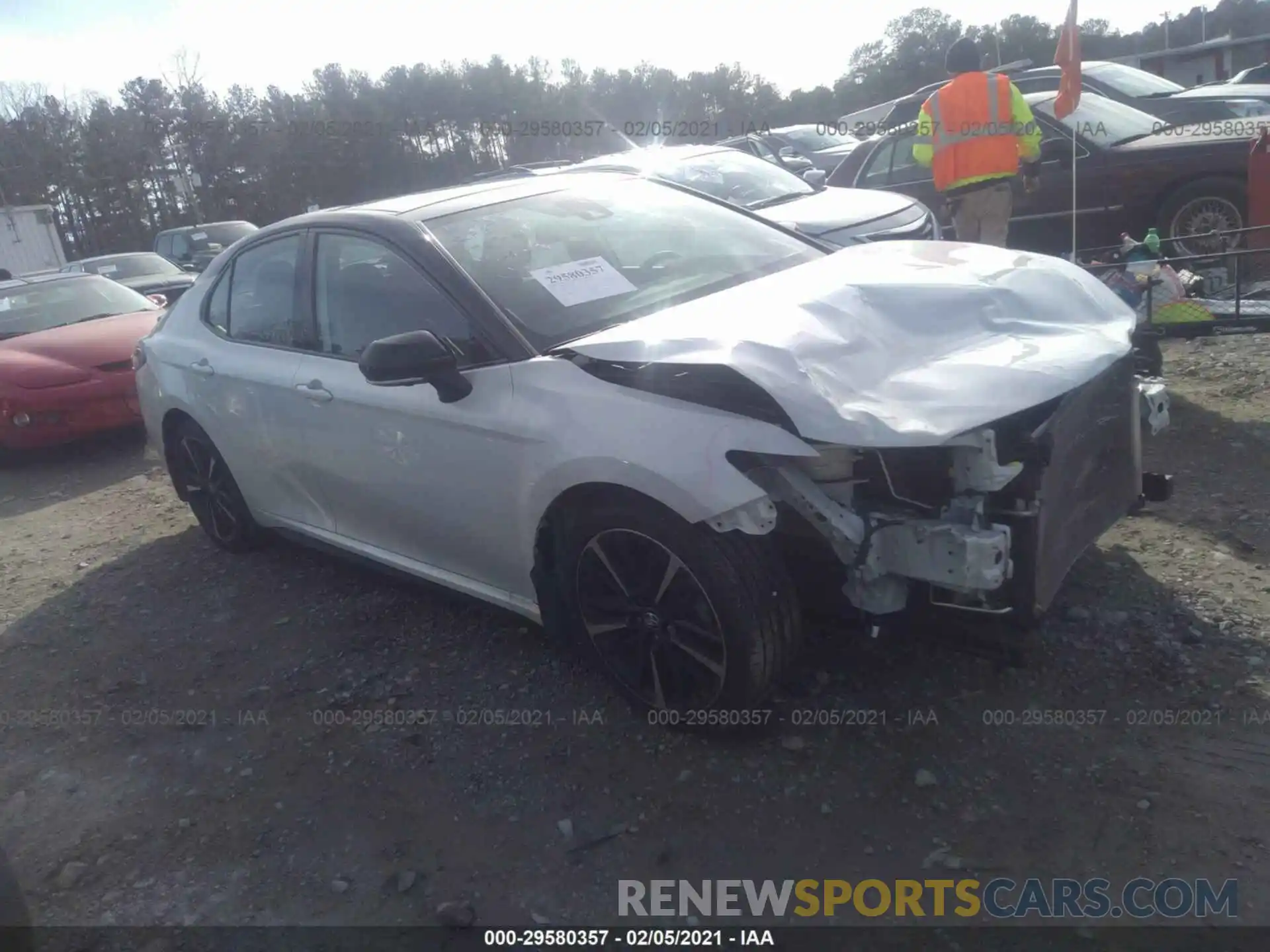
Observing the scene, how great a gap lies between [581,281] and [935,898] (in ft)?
7.28

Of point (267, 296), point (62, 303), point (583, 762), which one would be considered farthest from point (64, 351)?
point (583, 762)

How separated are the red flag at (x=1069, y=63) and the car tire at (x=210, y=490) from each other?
6.59 metres

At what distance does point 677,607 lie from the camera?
9.75 ft

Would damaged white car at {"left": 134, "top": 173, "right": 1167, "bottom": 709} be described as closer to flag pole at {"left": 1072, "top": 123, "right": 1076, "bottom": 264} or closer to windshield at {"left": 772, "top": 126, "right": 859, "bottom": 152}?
flag pole at {"left": 1072, "top": 123, "right": 1076, "bottom": 264}

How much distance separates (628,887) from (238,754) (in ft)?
5.32

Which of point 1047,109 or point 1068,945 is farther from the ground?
point 1047,109

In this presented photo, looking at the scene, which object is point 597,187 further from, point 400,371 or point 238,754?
point 238,754

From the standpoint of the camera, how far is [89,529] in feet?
20.5

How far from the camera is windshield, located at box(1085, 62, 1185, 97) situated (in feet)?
34.2

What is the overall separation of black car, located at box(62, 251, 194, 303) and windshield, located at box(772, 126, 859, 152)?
13.6 metres

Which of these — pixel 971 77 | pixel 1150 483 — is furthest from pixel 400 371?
pixel 971 77

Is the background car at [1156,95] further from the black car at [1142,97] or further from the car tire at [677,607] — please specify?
the car tire at [677,607]

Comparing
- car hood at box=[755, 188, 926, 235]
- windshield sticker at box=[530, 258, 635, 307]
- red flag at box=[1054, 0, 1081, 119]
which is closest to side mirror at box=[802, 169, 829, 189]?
car hood at box=[755, 188, 926, 235]

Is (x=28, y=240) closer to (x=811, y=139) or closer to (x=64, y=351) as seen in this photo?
(x=811, y=139)
